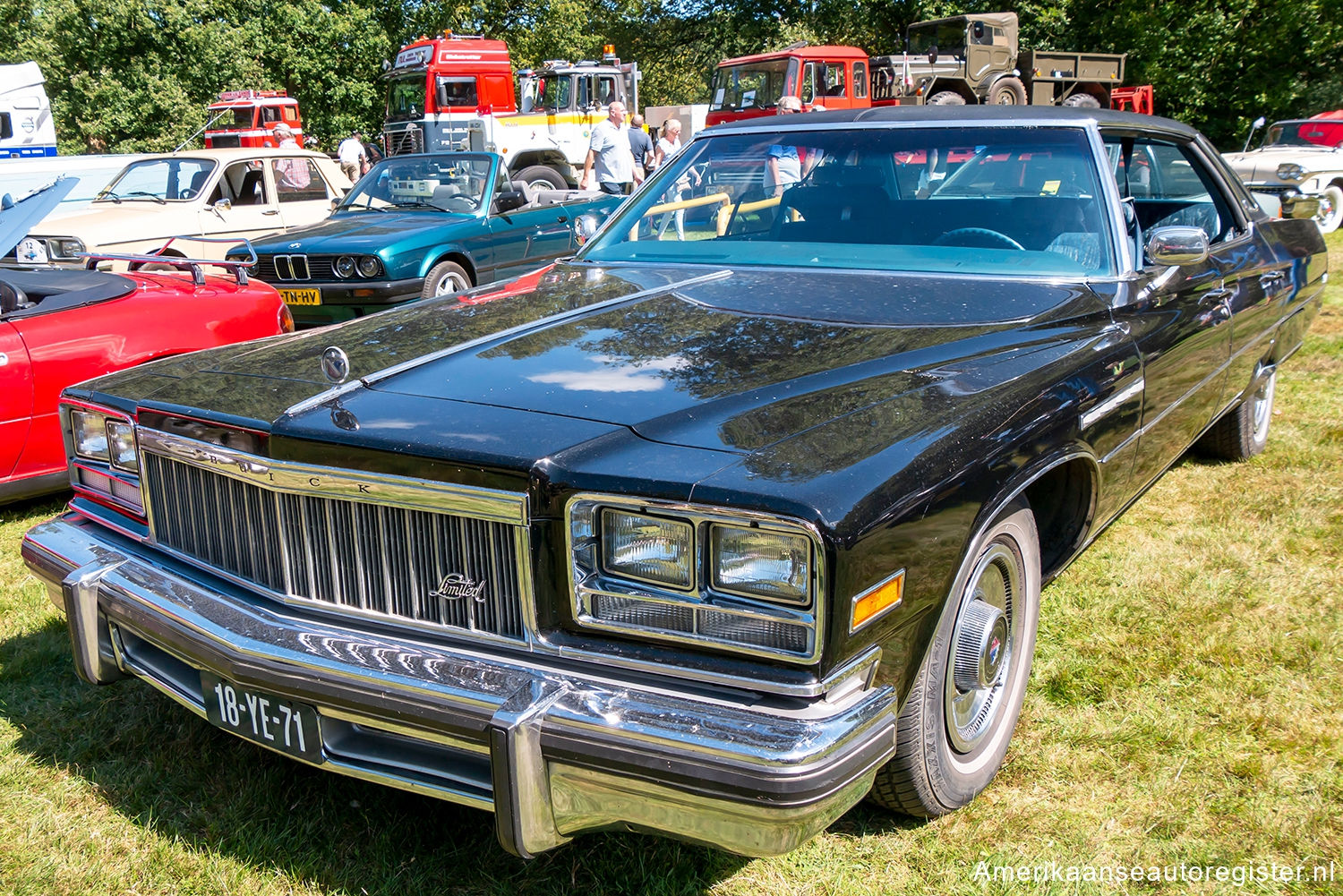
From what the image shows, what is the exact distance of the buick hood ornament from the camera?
234 centimetres

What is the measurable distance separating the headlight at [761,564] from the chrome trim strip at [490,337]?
970mm

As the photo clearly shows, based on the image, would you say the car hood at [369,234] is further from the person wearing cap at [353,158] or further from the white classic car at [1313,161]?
the person wearing cap at [353,158]

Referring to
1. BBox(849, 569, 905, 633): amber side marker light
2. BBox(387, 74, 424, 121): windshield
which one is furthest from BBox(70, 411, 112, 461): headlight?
BBox(387, 74, 424, 121): windshield

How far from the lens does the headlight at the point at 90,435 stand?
108 inches

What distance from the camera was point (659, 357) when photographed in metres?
2.43

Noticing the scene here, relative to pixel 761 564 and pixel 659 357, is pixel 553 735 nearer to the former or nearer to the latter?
pixel 761 564

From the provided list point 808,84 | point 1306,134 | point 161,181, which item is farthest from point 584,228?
point 808,84

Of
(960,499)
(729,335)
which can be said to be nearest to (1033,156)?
(729,335)

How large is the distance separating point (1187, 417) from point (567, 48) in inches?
1310

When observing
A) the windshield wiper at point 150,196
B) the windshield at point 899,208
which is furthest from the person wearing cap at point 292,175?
the windshield at point 899,208

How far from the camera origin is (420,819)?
2.45 metres

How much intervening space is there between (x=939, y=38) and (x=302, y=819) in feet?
72.4

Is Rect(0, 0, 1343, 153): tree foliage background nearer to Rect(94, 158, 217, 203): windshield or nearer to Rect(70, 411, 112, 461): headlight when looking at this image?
Rect(94, 158, 217, 203): windshield

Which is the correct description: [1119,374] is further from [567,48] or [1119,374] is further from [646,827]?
[567,48]
